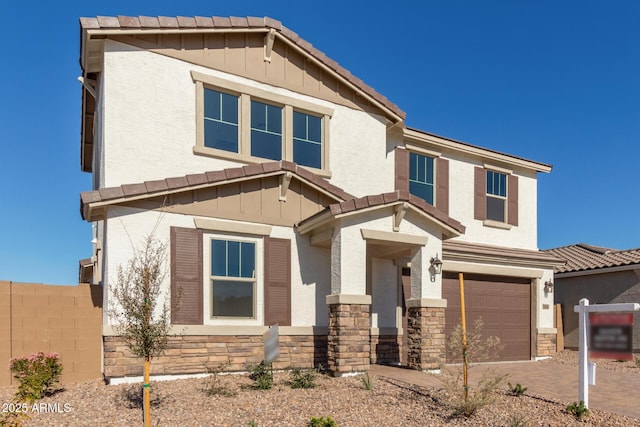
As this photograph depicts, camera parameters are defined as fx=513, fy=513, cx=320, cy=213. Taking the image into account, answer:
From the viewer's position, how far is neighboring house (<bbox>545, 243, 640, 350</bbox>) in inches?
648

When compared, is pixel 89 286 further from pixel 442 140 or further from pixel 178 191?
pixel 442 140

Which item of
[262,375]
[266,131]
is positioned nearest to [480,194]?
[266,131]

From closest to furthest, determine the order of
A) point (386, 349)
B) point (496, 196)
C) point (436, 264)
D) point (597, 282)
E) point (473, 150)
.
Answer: point (436, 264), point (386, 349), point (473, 150), point (496, 196), point (597, 282)

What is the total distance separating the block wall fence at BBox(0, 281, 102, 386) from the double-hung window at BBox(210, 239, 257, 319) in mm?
2328

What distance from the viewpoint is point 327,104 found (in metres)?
Result: 13.5

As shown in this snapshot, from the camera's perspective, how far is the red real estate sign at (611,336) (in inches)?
322

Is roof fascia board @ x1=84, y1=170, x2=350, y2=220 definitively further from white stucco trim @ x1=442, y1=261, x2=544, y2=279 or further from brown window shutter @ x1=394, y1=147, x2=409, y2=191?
white stucco trim @ x1=442, y1=261, x2=544, y2=279

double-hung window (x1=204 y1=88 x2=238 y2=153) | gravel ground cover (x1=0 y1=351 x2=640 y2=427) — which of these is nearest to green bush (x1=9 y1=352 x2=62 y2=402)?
gravel ground cover (x1=0 y1=351 x2=640 y2=427)

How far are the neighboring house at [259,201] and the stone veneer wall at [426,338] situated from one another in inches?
1.4

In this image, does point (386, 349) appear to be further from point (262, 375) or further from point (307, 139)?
point (307, 139)

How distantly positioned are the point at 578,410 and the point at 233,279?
6.85m

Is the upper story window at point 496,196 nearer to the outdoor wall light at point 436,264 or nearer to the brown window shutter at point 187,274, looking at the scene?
the outdoor wall light at point 436,264

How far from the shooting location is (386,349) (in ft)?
42.2

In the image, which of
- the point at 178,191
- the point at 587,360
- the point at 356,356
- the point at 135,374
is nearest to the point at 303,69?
the point at 178,191
